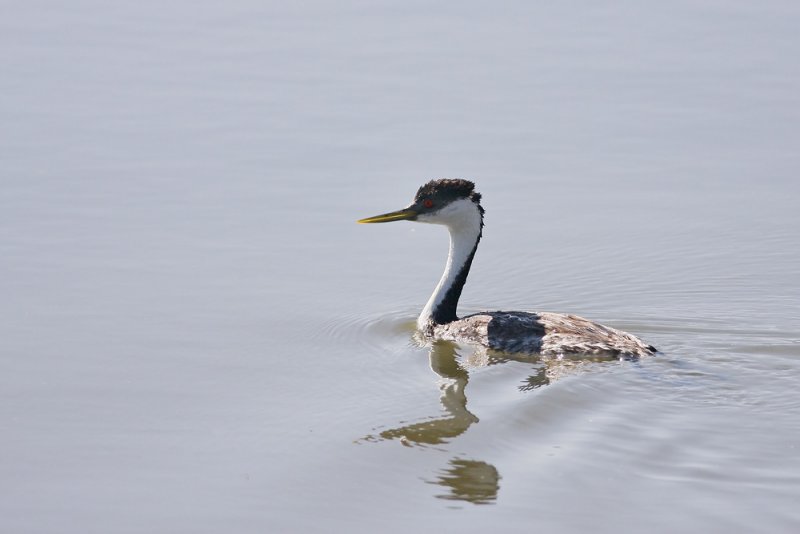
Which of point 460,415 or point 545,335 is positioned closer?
point 460,415

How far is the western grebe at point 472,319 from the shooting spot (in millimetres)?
10320

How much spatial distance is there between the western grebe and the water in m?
0.18

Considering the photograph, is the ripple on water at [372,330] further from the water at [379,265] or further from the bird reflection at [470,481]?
the bird reflection at [470,481]

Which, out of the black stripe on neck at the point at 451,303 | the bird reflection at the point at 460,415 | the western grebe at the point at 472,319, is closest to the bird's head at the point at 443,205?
the western grebe at the point at 472,319

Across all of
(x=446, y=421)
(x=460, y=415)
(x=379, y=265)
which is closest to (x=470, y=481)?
(x=446, y=421)

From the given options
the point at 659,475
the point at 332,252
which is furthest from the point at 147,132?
the point at 659,475

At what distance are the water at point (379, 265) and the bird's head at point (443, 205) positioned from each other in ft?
2.32

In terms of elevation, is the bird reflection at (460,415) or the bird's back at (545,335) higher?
the bird's back at (545,335)

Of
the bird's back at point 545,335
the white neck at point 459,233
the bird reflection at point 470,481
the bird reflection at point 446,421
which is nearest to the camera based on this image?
the bird reflection at point 470,481

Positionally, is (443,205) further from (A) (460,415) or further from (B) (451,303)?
(A) (460,415)

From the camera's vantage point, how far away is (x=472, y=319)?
36.6 feet

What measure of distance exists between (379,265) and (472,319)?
1508 millimetres

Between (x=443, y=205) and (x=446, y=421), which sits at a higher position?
(x=443, y=205)

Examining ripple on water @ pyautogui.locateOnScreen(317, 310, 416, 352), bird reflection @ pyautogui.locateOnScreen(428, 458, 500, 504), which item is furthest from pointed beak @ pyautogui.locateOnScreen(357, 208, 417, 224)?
bird reflection @ pyautogui.locateOnScreen(428, 458, 500, 504)
